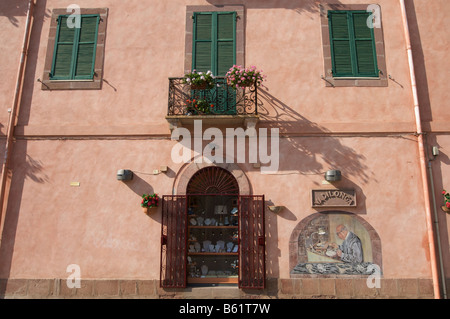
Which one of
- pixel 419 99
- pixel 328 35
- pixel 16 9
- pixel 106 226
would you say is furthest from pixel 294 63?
pixel 16 9

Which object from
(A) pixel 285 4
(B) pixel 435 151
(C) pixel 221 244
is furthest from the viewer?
(A) pixel 285 4

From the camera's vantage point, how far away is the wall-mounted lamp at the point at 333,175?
23.1ft

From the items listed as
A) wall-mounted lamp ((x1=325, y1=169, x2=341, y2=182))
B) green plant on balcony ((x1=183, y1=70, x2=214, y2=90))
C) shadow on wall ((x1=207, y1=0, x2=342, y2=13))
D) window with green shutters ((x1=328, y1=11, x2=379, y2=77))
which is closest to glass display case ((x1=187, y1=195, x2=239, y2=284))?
wall-mounted lamp ((x1=325, y1=169, x2=341, y2=182))

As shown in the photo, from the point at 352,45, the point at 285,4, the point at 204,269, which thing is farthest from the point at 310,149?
the point at 285,4

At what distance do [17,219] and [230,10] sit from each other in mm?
6324

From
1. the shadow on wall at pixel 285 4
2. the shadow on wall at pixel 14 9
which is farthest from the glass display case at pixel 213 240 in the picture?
the shadow on wall at pixel 14 9

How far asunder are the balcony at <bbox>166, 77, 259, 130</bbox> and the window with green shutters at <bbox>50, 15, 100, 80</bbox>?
199cm

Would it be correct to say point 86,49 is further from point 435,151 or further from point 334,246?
point 435,151

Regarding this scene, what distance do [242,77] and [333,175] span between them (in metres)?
2.65

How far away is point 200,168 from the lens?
24.0 ft

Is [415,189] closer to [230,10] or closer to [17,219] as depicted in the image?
[230,10]

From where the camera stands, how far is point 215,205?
779cm

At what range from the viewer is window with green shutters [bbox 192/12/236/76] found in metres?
7.71

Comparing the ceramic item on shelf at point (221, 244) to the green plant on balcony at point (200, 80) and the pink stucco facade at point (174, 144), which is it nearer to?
the pink stucco facade at point (174, 144)
